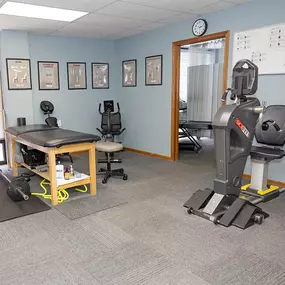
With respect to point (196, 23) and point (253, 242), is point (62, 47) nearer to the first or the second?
point (196, 23)

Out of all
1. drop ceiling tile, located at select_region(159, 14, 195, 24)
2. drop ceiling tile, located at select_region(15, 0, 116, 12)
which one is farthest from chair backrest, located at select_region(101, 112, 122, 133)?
drop ceiling tile, located at select_region(15, 0, 116, 12)

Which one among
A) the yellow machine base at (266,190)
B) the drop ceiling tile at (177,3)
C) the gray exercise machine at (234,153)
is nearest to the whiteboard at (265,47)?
the drop ceiling tile at (177,3)

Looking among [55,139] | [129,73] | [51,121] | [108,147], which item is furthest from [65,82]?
[55,139]

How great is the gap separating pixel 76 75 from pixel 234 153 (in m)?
4.07

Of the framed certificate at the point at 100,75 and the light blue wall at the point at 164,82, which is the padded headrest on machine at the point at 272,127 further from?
the framed certificate at the point at 100,75

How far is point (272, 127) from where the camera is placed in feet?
10.9

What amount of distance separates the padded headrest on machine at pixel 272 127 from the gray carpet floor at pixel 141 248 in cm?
69

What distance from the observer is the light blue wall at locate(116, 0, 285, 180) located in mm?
3607

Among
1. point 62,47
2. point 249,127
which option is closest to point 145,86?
point 62,47

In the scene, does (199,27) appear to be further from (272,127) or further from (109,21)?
(272,127)

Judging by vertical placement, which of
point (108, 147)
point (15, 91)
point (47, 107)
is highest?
point (15, 91)

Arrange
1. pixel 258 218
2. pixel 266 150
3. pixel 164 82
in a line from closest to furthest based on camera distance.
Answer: pixel 258 218 < pixel 266 150 < pixel 164 82

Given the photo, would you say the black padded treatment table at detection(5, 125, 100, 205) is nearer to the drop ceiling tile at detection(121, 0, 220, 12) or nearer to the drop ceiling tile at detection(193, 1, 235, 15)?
the drop ceiling tile at detection(121, 0, 220, 12)

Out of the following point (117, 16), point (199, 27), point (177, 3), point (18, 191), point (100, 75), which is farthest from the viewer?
point (100, 75)
